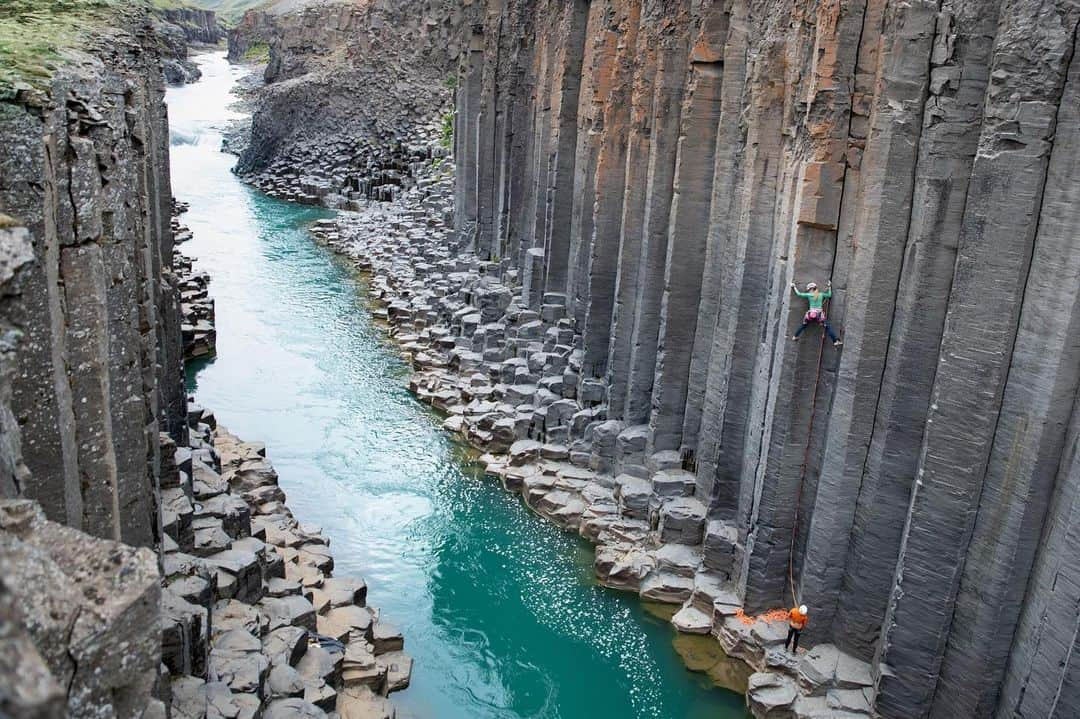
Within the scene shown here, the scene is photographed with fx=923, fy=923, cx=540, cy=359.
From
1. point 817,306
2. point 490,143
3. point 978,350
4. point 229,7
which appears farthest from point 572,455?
point 229,7

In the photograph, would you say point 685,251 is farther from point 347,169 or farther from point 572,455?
point 347,169

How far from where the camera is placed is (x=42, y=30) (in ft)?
26.2

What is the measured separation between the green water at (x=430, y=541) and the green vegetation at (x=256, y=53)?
2431 inches

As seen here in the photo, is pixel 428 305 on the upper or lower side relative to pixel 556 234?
lower

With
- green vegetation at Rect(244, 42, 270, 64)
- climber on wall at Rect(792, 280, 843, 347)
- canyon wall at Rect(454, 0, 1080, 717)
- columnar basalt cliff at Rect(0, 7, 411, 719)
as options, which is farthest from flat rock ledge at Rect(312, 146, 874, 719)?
green vegetation at Rect(244, 42, 270, 64)

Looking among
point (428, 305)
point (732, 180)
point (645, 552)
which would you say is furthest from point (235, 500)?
point (428, 305)

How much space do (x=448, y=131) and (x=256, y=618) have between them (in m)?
36.5

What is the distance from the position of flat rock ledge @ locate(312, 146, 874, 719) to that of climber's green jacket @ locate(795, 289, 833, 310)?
388 centimetres

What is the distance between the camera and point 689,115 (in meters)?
15.2

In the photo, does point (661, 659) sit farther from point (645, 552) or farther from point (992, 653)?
point (992, 653)

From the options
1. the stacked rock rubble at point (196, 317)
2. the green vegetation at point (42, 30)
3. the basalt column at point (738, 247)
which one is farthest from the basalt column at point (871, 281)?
the stacked rock rubble at point (196, 317)

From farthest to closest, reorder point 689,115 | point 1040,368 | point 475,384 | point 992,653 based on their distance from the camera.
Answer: point 475,384
point 689,115
point 992,653
point 1040,368

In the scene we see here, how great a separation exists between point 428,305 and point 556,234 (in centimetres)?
655

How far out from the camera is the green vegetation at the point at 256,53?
8394 centimetres
